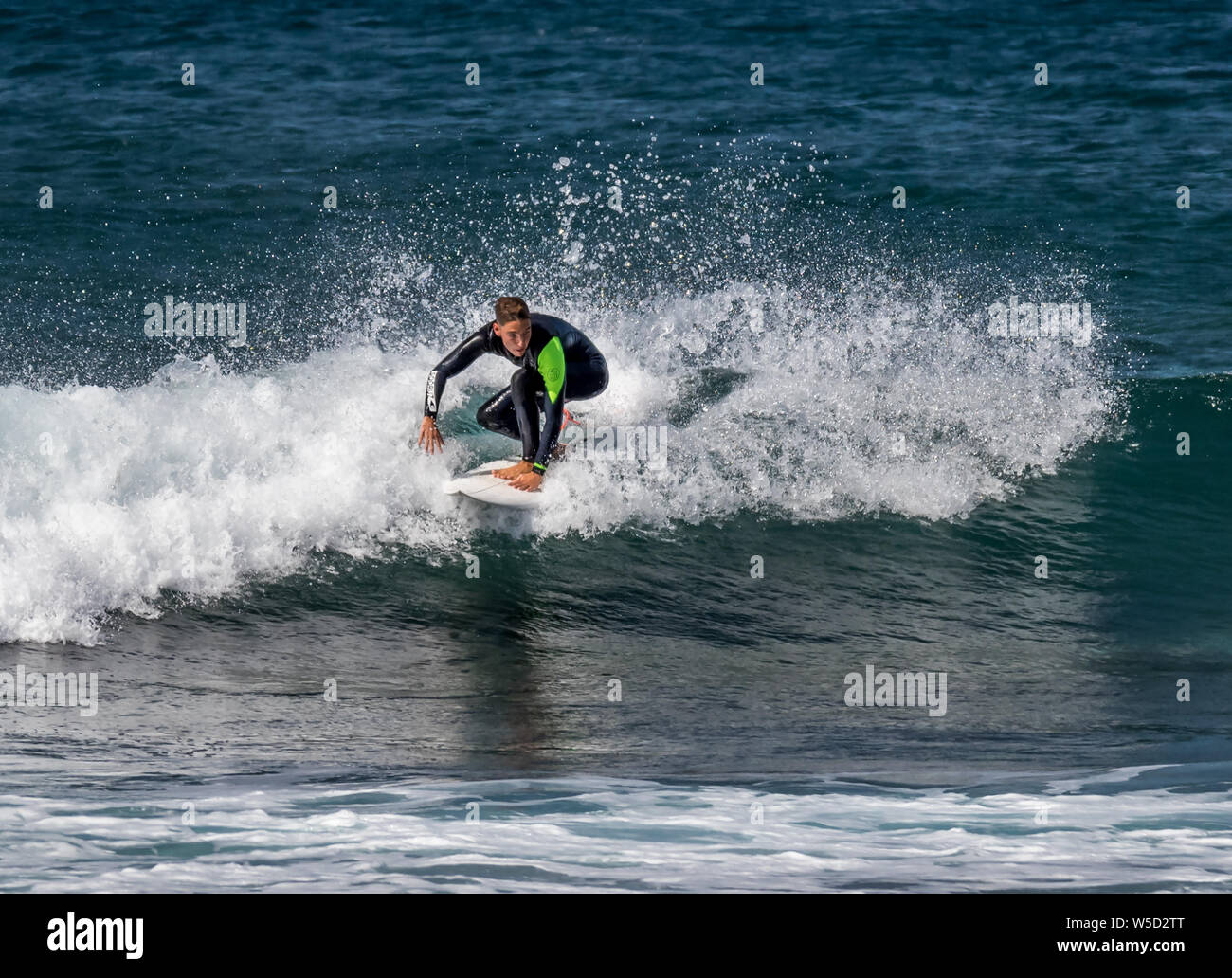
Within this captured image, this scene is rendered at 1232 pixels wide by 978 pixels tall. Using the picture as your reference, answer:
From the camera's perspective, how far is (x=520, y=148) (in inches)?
729

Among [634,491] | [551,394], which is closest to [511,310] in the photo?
[551,394]

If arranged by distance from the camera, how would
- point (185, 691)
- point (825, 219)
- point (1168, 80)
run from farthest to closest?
point (1168, 80) → point (825, 219) → point (185, 691)

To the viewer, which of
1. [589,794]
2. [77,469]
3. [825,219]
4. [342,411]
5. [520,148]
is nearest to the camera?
[589,794]

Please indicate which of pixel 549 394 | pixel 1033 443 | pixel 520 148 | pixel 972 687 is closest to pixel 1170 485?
pixel 1033 443

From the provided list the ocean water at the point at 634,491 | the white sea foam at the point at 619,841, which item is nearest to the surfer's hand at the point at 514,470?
the ocean water at the point at 634,491

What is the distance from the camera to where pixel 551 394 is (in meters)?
9.11

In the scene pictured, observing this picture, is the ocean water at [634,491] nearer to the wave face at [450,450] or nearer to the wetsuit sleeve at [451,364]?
the wave face at [450,450]

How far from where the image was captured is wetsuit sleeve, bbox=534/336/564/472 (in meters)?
9.01

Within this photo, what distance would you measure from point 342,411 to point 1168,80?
14296 millimetres

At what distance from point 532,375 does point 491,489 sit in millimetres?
1024

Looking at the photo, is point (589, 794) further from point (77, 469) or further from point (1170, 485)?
point (1170, 485)

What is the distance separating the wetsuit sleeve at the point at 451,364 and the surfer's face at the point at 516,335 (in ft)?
1.25

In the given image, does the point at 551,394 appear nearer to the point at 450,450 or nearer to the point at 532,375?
the point at 532,375

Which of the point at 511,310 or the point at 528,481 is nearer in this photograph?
the point at 511,310
